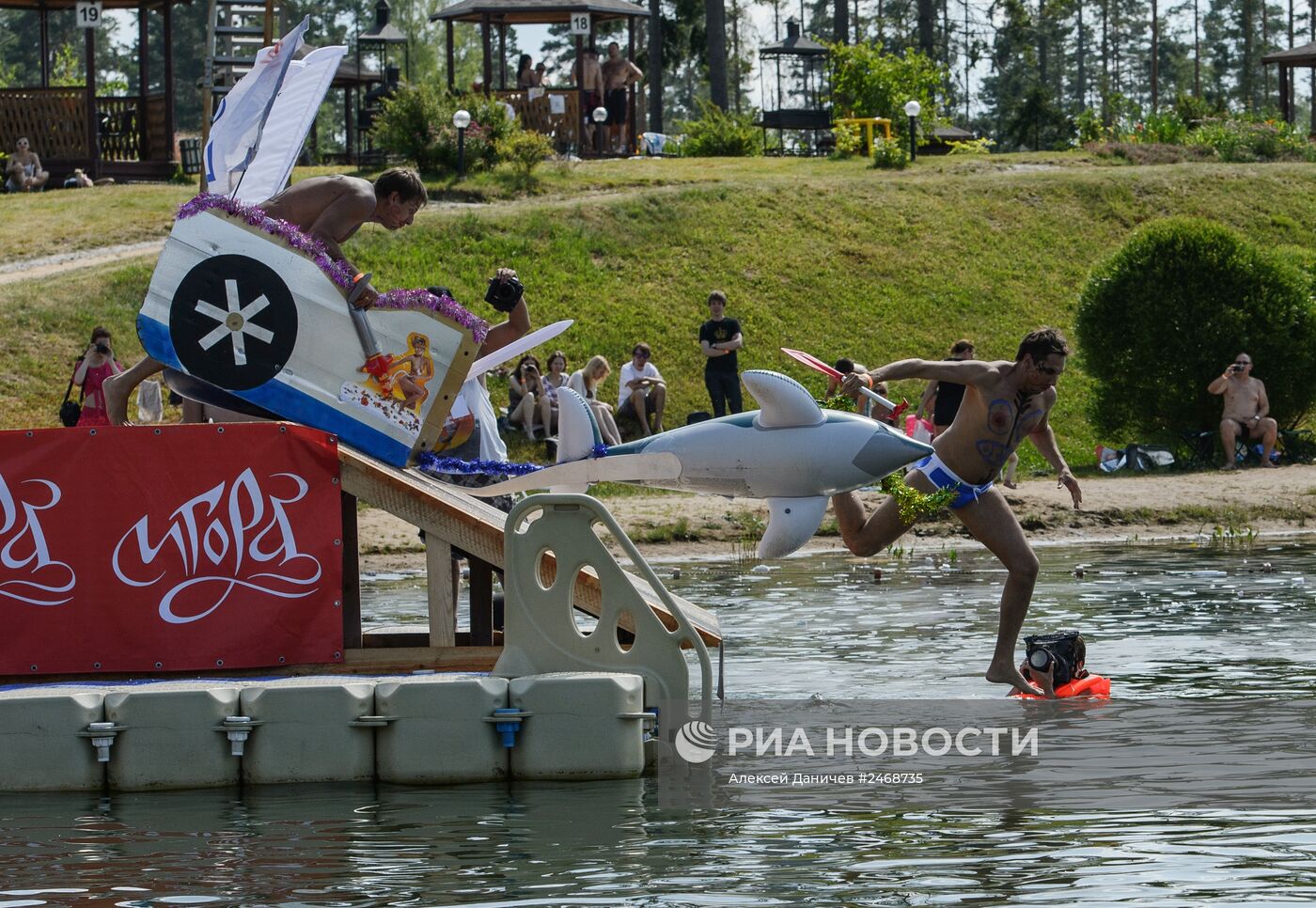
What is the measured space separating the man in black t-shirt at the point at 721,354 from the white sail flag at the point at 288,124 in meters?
12.2

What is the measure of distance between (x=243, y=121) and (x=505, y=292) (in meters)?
1.71

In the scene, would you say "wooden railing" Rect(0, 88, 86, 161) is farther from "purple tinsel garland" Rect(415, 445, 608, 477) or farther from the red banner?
the red banner

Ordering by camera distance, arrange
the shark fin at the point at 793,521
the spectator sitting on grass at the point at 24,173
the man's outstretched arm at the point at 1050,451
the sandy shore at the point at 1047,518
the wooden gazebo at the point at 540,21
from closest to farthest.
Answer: the shark fin at the point at 793,521
the man's outstretched arm at the point at 1050,451
the sandy shore at the point at 1047,518
the spectator sitting on grass at the point at 24,173
the wooden gazebo at the point at 540,21

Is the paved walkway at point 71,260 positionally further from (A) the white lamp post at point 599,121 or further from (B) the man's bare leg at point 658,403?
(A) the white lamp post at point 599,121

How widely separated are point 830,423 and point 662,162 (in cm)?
2874

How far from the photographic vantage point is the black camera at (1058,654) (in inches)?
404

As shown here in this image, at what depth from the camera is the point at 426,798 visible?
823cm

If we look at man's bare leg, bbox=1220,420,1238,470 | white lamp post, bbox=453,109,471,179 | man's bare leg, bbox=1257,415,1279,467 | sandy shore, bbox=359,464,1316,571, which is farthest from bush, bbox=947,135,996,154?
sandy shore, bbox=359,464,1316,571

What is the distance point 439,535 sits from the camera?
8945 millimetres

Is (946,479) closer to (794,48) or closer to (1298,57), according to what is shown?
(794,48)

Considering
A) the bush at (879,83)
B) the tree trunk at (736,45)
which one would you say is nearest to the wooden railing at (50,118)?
the bush at (879,83)

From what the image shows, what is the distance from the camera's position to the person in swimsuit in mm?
9781

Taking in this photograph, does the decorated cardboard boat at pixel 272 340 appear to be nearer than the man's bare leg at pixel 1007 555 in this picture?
Yes

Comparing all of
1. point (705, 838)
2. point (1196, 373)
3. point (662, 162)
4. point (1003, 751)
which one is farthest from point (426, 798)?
point (662, 162)
